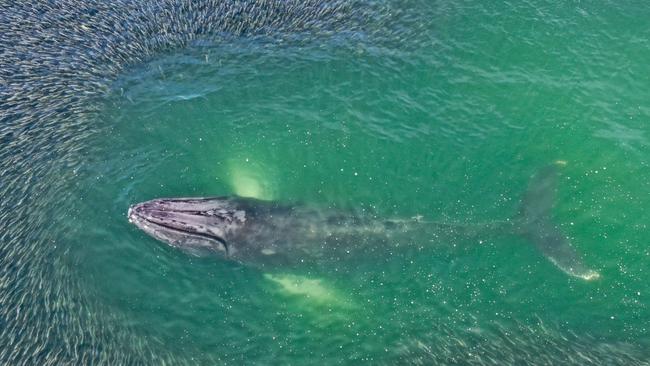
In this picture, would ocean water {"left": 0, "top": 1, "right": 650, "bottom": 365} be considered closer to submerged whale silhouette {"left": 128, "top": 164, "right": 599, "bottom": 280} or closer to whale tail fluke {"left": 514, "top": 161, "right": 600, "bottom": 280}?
whale tail fluke {"left": 514, "top": 161, "right": 600, "bottom": 280}

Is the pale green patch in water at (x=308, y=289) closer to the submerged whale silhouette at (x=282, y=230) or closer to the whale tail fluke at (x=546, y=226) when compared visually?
the submerged whale silhouette at (x=282, y=230)

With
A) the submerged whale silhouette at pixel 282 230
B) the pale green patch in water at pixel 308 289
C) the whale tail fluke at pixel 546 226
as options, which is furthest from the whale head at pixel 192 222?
the whale tail fluke at pixel 546 226

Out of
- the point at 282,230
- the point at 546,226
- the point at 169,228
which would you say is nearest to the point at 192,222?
the point at 169,228

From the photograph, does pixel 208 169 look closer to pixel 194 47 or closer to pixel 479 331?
pixel 194 47

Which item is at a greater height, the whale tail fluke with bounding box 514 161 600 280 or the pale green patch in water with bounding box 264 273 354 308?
the whale tail fluke with bounding box 514 161 600 280

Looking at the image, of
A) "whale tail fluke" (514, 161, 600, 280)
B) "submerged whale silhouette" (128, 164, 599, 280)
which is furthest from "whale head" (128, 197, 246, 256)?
"whale tail fluke" (514, 161, 600, 280)

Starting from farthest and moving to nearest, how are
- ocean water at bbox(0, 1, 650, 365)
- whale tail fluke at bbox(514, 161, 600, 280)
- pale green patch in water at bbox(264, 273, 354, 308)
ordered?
whale tail fluke at bbox(514, 161, 600, 280)
pale green patch in water at bbox(264, 273, 354, 308)
ocean water at bbox(0, 1, 650, 365)

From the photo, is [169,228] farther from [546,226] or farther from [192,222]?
[546,226]
